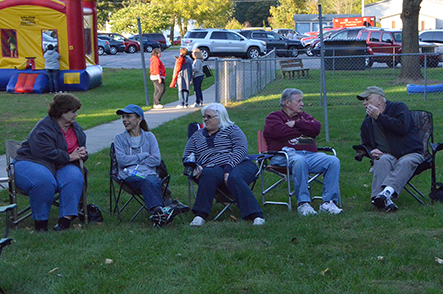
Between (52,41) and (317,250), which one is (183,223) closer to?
(317,250)

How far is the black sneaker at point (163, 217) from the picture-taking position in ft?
17.7

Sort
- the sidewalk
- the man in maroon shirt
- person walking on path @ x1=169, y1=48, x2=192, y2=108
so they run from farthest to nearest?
person walking on path @ x1=169, y1=48, x2=192, y2=108, the sidewalk, the man in maroon shirt

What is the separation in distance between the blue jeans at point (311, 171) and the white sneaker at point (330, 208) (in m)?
0.05

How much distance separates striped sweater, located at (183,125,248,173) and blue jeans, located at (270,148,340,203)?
0.49 metres

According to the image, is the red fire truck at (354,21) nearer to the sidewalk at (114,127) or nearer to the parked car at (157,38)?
the parked car at (157,38)

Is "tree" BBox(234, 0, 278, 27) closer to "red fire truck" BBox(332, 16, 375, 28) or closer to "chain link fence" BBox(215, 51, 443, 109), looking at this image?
"red fire truck" BBox(332, 16, 375, 28)

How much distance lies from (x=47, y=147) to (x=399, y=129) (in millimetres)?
3552

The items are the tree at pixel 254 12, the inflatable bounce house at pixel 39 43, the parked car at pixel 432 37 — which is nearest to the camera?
the inflatable bounce house at pixel 39 43

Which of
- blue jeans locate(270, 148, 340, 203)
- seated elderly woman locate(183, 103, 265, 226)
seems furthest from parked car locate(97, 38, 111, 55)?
blue jeans locate(270, 148, 340, 203)

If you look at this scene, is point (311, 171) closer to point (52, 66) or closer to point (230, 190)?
point (230, 190)

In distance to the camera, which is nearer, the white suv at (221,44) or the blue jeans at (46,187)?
the blue jeans at (46,187)

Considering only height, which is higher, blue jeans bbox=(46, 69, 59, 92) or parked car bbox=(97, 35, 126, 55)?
parked car bbox=(97, 35, 126, 55)

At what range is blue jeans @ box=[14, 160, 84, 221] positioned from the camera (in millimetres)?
5328

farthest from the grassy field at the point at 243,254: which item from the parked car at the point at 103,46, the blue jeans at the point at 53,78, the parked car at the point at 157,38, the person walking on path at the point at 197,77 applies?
the parked car at the point at 157,38
